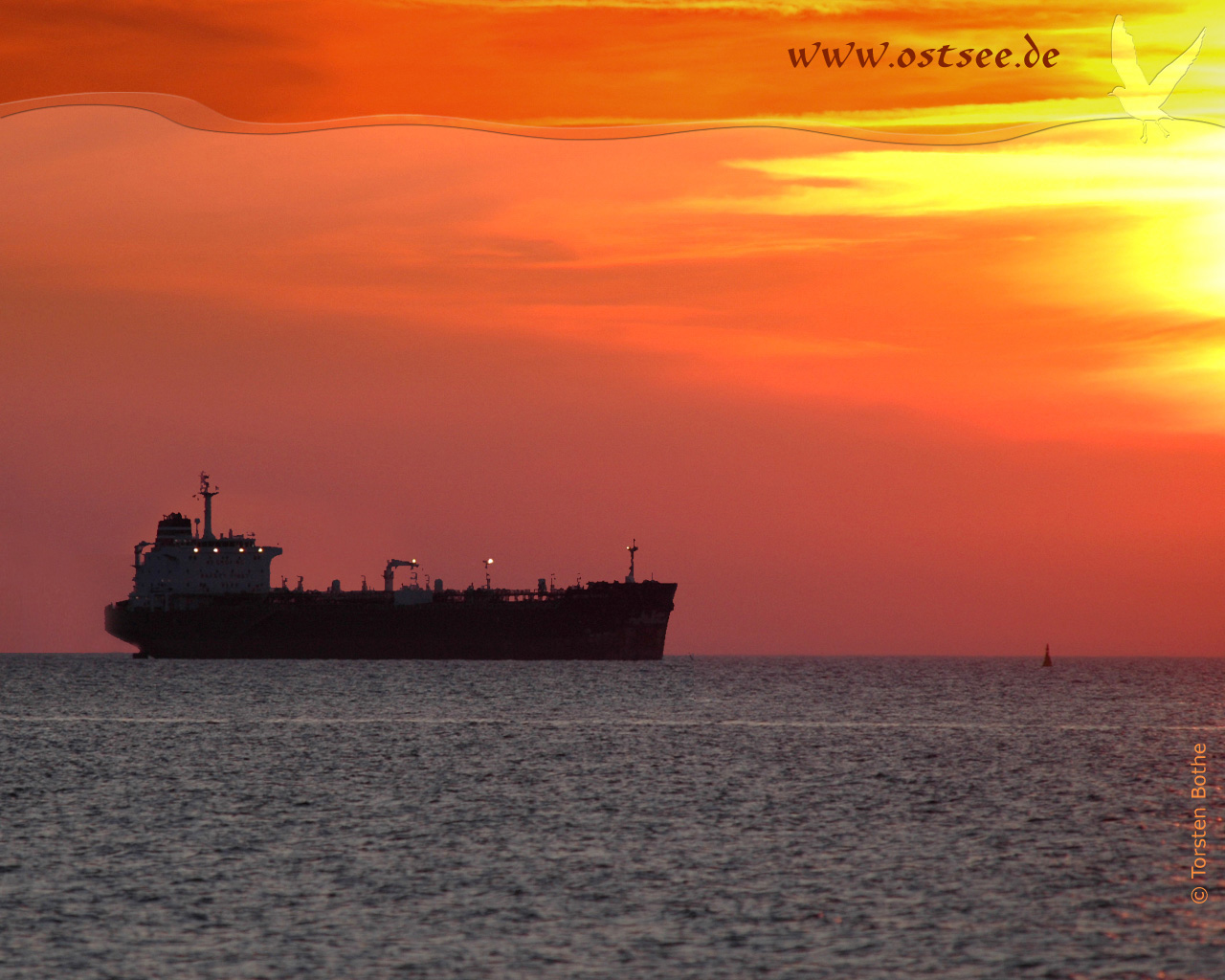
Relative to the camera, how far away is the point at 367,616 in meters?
159

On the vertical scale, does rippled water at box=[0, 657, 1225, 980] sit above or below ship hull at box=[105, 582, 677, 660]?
below

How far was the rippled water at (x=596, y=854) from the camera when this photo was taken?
70.6ft

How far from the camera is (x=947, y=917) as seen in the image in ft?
79.2

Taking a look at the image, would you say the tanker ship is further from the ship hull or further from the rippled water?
the rippled water

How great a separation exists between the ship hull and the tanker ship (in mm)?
102

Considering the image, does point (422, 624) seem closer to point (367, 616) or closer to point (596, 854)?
point (367, 616)

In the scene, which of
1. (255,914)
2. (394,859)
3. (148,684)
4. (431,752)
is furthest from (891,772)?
(148,684)

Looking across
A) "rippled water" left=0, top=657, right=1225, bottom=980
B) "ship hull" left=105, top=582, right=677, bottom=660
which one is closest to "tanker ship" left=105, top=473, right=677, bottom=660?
"ship hull" left=105, top=582, right=677, bottom=660

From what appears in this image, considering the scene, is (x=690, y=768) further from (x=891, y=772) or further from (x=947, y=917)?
(x=947, y=917)

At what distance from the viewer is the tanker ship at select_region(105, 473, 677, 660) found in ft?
516

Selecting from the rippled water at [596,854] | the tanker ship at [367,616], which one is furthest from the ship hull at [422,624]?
the rippled water at [596,854]

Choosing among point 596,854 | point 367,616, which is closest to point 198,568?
point 367,616

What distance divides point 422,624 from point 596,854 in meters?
129

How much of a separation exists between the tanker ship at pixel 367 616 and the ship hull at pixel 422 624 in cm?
10
